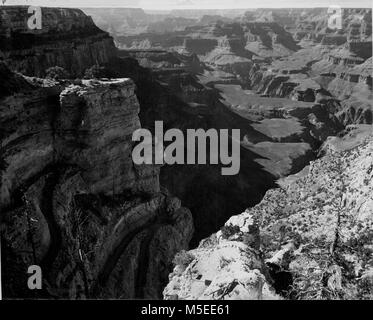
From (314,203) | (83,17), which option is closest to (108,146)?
(314,203)

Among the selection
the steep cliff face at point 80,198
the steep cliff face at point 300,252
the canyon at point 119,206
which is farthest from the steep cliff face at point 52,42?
the steep cliff face at point 300,252

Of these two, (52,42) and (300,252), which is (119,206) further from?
(52,42)

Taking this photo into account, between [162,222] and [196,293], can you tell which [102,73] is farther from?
[196,293]

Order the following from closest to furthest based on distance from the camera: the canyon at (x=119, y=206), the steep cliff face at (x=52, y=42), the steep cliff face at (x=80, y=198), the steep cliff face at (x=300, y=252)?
1. the steep cliff face at (x=300, y=252)
2. the canyon at (x=119, y=206)
3. the steep cliff face at (x=80, y=198)
4. the steep cliff face at (x=52, y=42)

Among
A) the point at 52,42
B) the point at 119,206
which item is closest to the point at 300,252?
the point at 119,206

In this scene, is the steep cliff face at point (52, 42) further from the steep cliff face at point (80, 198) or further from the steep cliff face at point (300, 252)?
the steep cliff face at point (300, 252)

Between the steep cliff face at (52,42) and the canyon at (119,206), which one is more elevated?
the steep cliff face at (52,42)

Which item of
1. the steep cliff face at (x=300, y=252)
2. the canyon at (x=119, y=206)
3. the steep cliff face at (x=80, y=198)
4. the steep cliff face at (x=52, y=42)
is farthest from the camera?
the steep cliff face at (x=52, y=42)
